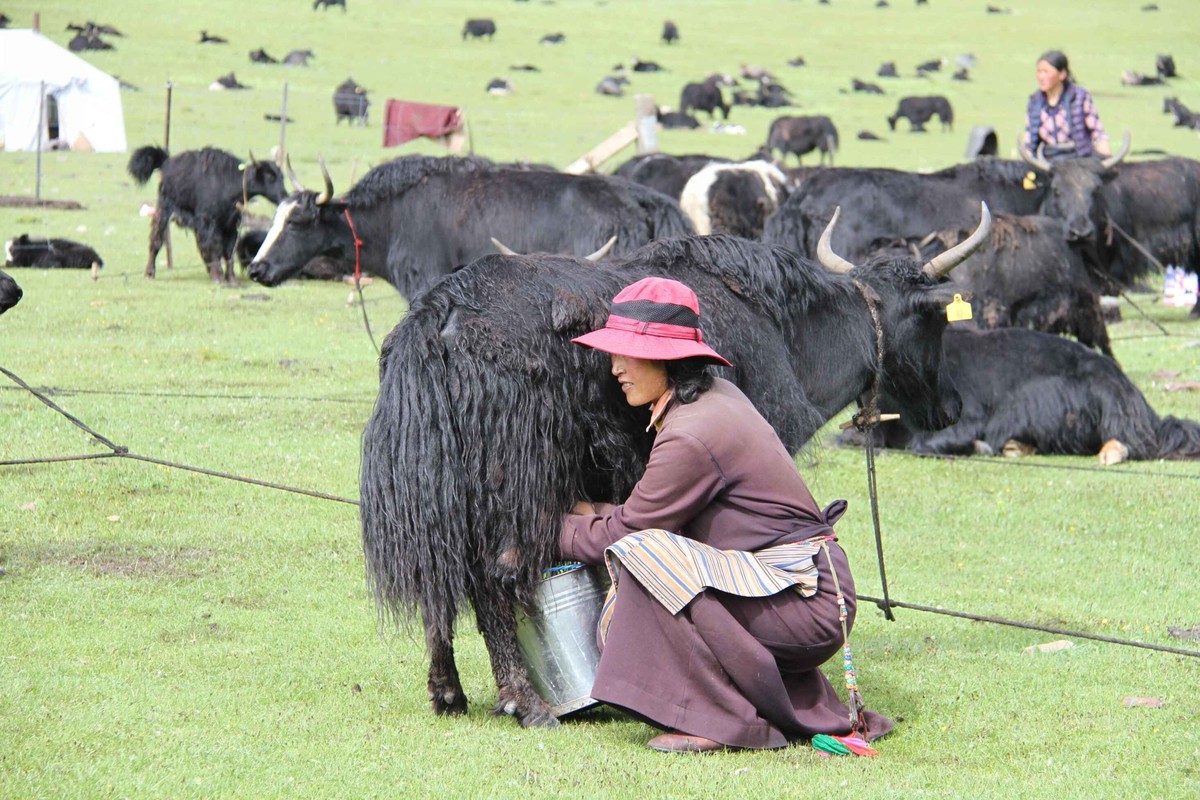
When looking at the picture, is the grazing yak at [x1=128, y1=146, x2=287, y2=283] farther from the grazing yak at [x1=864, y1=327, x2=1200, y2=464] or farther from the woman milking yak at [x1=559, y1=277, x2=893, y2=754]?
the woman milking yak at [x1=559, y1=277, x2=893, y2=754]

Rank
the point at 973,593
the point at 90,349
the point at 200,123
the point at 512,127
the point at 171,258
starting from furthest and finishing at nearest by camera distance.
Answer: the point at 512,127 → the point at 200,123 → the point at 171,258 → the point at 90,349 → the point at 973,593

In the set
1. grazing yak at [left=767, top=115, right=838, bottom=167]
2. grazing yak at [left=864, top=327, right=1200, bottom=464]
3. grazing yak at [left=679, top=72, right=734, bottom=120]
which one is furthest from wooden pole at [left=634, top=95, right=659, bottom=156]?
grazing yak at [left=679, top=72, right=734, bottom=120]

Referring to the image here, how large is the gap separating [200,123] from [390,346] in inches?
1017

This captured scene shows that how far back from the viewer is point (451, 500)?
3.68 metres

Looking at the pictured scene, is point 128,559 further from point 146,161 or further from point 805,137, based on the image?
point 805,137

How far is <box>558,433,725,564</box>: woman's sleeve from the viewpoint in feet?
11.8

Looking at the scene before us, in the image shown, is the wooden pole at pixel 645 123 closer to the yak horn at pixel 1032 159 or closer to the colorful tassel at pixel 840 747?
the yak horn at pixel 1032 159

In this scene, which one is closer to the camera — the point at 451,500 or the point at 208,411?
the point at 451,500

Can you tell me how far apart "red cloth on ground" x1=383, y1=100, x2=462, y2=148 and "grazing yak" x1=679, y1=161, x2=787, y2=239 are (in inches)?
152

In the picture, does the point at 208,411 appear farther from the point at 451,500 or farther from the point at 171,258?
the point at 171,258

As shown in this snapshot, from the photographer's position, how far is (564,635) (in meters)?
3.83

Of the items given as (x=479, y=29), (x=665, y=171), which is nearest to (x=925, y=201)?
(x=665, y=171)

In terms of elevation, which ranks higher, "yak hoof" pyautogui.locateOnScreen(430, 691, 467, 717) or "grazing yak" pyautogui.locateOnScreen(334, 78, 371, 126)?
"yak hoof" pyautogui.locateOnScreen(430, 691, 467, 717)

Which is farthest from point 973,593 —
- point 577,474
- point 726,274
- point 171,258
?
point 171,258
